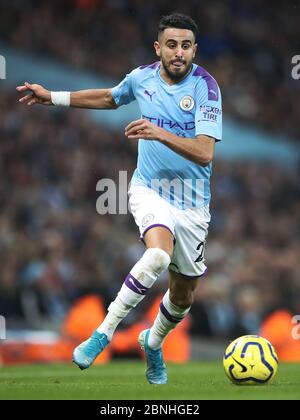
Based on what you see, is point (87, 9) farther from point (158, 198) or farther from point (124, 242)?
point (158, 198)

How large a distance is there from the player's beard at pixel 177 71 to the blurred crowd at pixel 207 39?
10.3 m

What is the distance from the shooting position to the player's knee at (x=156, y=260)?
7.31 meters

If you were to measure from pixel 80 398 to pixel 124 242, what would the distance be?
943 centimetres

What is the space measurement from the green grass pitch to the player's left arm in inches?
62.4

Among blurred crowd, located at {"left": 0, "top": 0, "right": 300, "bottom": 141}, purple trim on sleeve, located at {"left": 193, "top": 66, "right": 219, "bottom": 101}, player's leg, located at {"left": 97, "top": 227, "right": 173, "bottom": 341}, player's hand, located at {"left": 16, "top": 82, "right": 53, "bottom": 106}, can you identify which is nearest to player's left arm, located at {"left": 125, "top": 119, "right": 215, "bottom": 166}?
purple trim on sleeve, located at {"left": 193, "top": 66, "right": 219, "bottom": 101}

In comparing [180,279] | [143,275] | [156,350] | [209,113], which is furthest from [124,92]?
[156,350]

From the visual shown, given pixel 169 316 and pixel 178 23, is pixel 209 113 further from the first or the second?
pixel 169 316

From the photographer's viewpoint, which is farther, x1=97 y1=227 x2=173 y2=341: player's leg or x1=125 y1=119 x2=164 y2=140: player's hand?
x1=97 y1=227 x2=173 y2=341: player's leg

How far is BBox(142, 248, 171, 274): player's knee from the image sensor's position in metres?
7.31

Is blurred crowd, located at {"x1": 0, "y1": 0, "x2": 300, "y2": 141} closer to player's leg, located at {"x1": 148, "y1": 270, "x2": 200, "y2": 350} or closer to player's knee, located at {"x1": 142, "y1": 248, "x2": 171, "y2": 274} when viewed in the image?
player's leg, located at {"x1": 148, "y1": 270, "x2": 200, "y2": 350}

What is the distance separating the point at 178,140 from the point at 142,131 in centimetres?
30

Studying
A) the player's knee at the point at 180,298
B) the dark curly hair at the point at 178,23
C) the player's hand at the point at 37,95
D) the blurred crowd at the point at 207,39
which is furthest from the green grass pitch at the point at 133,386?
the blurred crowd at the point at 207,39

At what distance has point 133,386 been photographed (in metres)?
7.57

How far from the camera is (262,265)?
16.5 m
